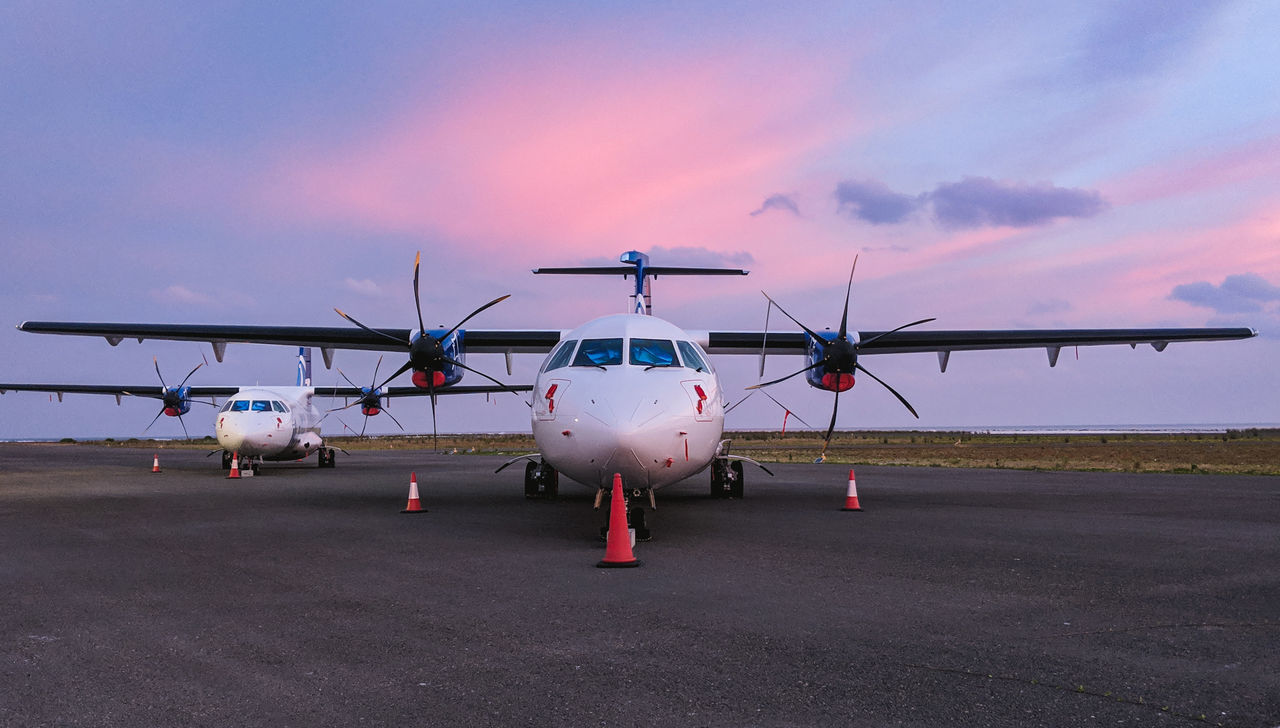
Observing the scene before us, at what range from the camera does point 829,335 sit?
15656mm

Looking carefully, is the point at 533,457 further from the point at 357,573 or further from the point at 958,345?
the point at 958,345

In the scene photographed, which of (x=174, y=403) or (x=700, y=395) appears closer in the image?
(x=700, y=395)

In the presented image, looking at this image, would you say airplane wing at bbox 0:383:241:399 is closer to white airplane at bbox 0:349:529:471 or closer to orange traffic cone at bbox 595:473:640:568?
white airplane at bbox 0:349:529:471

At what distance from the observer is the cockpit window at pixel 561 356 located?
34.6 feet

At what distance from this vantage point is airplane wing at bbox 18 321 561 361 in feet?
55.5

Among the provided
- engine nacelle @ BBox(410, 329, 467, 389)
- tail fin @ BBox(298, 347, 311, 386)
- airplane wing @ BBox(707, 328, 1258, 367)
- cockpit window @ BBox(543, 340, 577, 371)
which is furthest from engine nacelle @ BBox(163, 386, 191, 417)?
cockpit window @ BBox(543, 340, 577, 371)

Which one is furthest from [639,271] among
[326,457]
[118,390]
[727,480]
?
[118,390]

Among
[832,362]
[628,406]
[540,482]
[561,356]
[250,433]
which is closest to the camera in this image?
[628,406]

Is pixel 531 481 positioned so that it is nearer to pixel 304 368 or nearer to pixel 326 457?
pixel 326 457

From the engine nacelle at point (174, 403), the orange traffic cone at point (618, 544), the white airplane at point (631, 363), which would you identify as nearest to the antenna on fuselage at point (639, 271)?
the white airplane at point (631, 363)

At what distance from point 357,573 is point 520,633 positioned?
2.98m

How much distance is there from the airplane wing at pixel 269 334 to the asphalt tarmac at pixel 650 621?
5.75m

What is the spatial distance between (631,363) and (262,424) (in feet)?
58.8

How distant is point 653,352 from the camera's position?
33.5ft
